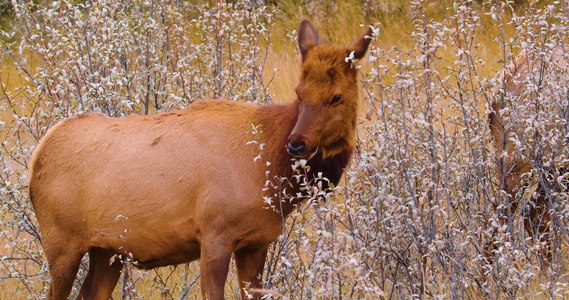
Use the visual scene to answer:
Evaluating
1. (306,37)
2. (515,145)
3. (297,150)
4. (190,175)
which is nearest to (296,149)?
(297,150)

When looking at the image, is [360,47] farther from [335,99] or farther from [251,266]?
[251,266]

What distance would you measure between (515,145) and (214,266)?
2375mm

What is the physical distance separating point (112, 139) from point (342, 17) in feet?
33.5

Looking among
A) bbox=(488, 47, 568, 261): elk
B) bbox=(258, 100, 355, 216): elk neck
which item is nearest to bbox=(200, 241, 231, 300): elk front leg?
bbox=(258, 100, 355, 216): elk neck

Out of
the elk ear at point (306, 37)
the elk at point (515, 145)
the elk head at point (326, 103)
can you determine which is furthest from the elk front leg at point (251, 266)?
the elk at point (515, 145)

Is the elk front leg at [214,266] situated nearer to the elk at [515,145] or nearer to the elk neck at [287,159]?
the elk neck at [287,159]

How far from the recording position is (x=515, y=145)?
5465mm

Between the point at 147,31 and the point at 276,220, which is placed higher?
the point at 147,31

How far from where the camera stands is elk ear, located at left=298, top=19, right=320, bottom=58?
5243 millimetres

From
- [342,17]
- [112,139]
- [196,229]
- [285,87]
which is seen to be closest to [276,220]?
[196,229]

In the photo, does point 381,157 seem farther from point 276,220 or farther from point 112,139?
point 112,139

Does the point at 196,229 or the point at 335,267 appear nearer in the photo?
the point at 335,267

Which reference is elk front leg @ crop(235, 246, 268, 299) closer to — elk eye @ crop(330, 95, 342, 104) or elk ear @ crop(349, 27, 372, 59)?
elk eye @ crop(330, 95, 342, 104)

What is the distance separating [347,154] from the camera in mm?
5016
